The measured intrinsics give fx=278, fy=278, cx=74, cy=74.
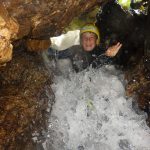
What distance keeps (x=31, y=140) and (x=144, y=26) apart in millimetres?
3699

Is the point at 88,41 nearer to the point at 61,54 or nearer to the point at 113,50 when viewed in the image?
the point at 113,50

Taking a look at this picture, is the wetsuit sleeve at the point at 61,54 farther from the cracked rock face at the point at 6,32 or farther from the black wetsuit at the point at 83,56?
the cracked rock face at the point at 6,32

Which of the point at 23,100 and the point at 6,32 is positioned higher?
the point at 6,32

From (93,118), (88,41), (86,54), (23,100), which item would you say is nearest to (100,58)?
(86,54)

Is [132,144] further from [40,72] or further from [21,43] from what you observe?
[21,43]

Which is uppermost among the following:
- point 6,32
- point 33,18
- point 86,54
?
point 33,18

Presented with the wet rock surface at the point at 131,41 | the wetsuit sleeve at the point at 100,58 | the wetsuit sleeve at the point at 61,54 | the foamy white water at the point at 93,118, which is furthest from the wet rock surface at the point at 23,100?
the wet rock surface at the point at 131,41

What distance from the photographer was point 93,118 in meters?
5.19

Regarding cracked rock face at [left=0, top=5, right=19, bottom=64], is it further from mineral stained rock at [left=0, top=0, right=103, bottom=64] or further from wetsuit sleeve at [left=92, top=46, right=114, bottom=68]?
wetsuit sleeve at [left=92, top=46, right=114, bottom=68]

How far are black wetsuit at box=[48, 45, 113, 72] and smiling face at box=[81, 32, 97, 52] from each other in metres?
0.31

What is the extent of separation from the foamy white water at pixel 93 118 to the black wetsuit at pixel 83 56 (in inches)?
8.7

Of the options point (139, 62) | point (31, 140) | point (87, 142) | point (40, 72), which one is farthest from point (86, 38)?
point (31, 140)

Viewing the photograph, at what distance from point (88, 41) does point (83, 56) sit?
1.47ft

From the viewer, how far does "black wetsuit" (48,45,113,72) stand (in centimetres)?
592
